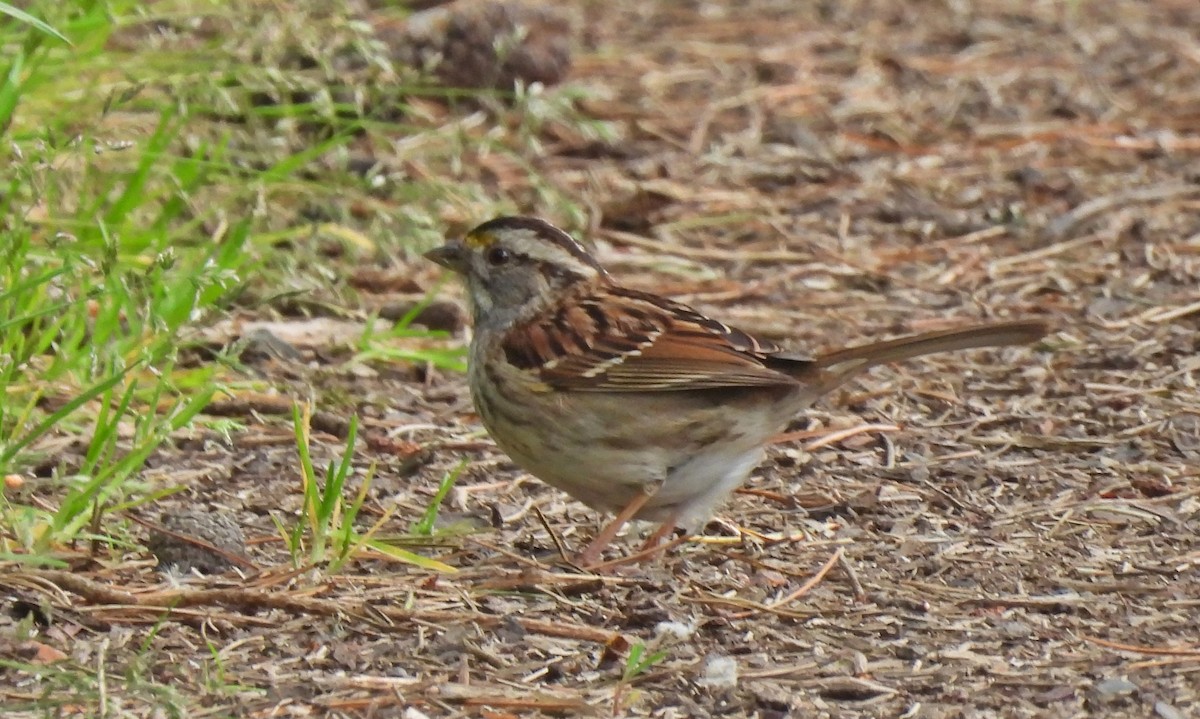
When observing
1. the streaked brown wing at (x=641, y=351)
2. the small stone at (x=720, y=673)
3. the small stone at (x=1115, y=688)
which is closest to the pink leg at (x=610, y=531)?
the streaked brown wing at (x=641, y=351)

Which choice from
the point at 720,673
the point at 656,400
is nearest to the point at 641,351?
the point at 656,400

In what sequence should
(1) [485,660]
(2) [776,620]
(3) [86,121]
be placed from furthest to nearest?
(3) [86,121]
(2) [776,620]
(1) [485,660]

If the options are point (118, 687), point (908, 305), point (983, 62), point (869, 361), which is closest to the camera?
point (118, 687)

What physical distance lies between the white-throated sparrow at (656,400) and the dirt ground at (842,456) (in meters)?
0.16

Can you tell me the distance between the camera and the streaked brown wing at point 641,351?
404 centimetres

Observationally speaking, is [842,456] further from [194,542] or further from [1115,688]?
[194,542]

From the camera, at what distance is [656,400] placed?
407cm

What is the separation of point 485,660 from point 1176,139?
457 cm

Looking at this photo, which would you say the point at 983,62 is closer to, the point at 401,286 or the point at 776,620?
the point at 401,286

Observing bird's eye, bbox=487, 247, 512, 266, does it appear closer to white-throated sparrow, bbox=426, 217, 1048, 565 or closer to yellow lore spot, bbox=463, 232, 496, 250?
yellow lore spot, bbox=463, 232, 496, 250

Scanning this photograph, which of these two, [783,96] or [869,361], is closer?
[869,361]

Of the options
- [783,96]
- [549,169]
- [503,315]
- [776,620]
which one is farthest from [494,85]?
[776,620]

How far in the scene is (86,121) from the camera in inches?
207

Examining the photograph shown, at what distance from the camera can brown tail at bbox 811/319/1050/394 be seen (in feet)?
13.1
